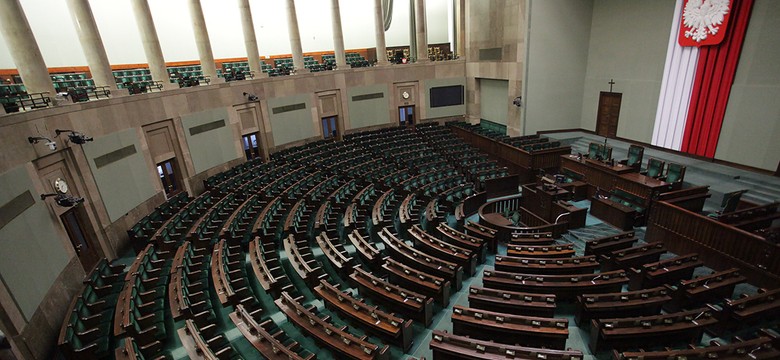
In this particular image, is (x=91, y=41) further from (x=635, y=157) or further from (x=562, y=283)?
(x=635, y=157)

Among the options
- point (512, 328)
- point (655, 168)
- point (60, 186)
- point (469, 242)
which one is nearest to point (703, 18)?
point (655, 168)

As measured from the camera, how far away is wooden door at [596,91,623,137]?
13.1 metres

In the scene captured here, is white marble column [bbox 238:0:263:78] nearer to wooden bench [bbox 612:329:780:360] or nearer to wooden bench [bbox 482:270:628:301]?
wooden bench [bbox 482:270:628:301]

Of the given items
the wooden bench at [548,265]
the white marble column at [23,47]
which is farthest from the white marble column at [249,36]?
the wooden bench at [548,265]

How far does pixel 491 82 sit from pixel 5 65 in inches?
693

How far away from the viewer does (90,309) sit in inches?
214

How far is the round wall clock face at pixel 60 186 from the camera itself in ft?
22.4

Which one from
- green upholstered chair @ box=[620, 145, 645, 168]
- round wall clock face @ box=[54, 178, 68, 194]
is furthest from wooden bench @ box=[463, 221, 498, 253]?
round wall clock face @ box=[54, 178, 68, 194]

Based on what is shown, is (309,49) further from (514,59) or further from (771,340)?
(771,340)

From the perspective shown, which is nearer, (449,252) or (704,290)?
(704,290)

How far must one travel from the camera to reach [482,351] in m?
4.05

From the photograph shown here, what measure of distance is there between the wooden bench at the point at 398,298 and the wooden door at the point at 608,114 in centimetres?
1164

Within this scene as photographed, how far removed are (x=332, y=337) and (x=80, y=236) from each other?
6.33 meters

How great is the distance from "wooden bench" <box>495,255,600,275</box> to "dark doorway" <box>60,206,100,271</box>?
8024 mm
